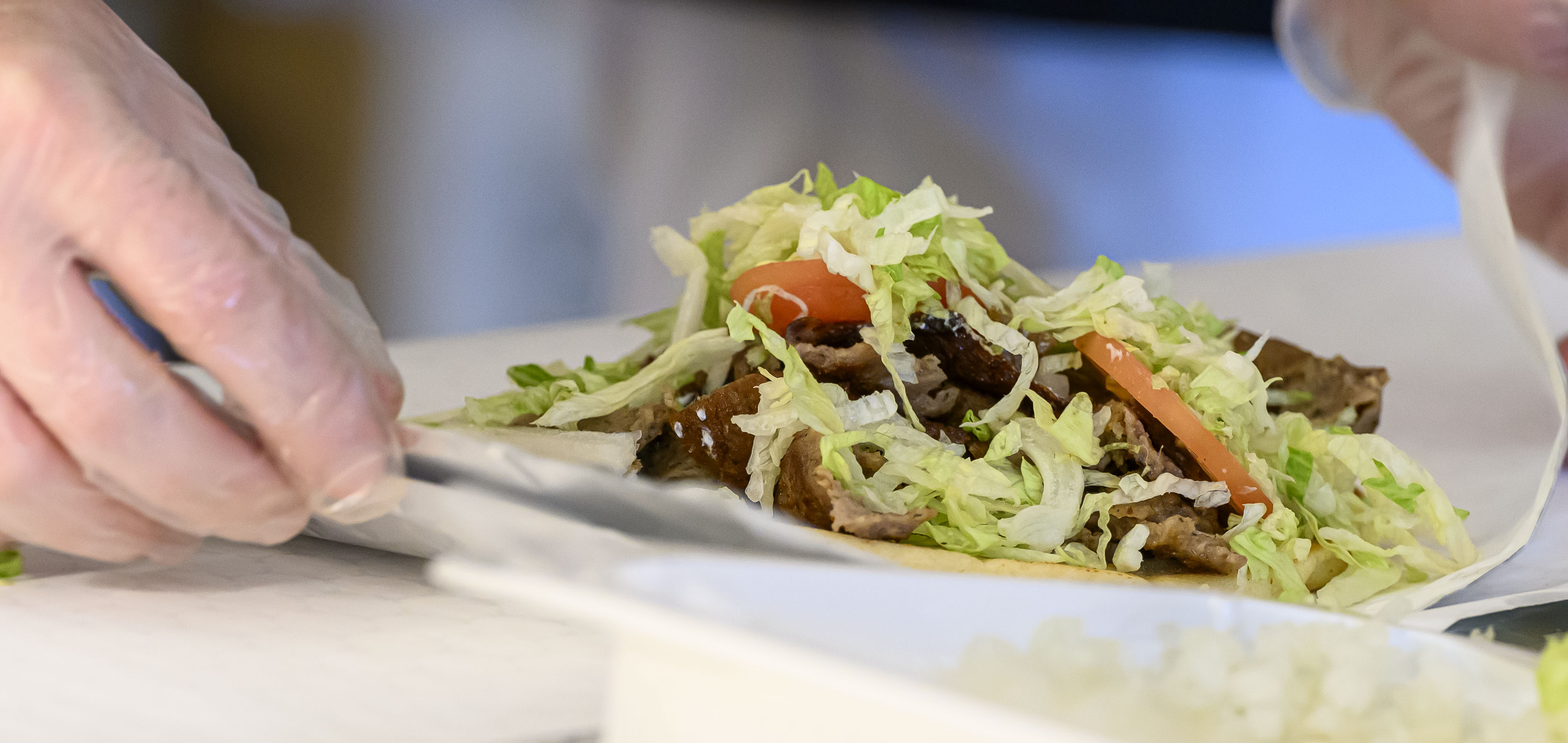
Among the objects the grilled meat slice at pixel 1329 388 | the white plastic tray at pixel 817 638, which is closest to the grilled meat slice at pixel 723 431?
the white plastic tray at pixel 817 638

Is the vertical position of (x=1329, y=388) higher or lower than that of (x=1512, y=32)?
lower

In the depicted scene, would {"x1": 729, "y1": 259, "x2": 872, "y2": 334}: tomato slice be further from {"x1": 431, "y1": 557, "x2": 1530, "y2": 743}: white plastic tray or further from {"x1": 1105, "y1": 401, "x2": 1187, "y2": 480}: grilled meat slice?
{"x1": 431, "y1": 557, "x2": 1530, "y2": 743}: white plastic tray

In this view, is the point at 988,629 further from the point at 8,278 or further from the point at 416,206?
the point at 416,206

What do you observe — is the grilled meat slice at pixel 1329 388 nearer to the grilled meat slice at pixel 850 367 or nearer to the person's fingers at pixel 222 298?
the grilled meat slice at pixel 850 367

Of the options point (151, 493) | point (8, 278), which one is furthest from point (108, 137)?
point (151, 493)

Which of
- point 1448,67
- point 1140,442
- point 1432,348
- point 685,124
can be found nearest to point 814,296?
point 1140,442

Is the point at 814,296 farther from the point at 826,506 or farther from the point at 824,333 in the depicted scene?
the point at 826,506

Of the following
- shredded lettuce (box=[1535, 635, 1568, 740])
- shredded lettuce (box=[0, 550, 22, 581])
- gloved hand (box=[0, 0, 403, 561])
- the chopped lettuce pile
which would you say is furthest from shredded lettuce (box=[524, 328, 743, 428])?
shredded lettuce (box=[1535, 635, 1568, 740])
